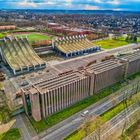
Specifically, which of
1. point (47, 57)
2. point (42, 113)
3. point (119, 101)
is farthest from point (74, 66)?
point (42, 113)

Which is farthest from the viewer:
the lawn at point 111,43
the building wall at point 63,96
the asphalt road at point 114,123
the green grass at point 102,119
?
the lawn at point 111,43

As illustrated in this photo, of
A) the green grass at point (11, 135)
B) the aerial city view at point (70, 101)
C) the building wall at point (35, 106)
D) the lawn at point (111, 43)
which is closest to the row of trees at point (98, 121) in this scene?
the aerial city view at point (70, 101)

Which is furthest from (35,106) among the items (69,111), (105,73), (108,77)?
(108,77)

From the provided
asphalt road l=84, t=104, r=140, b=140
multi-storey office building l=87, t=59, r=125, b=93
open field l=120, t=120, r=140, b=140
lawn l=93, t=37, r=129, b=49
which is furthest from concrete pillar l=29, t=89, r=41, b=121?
lawn l=93, t=37, r=129, b=49

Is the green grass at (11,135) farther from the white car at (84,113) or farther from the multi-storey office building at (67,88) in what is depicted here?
the white car at (84,113)

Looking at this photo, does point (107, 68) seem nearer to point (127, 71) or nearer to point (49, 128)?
point (127, 71)

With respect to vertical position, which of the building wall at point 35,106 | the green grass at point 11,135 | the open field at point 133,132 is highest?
the building wall at point 35,106
